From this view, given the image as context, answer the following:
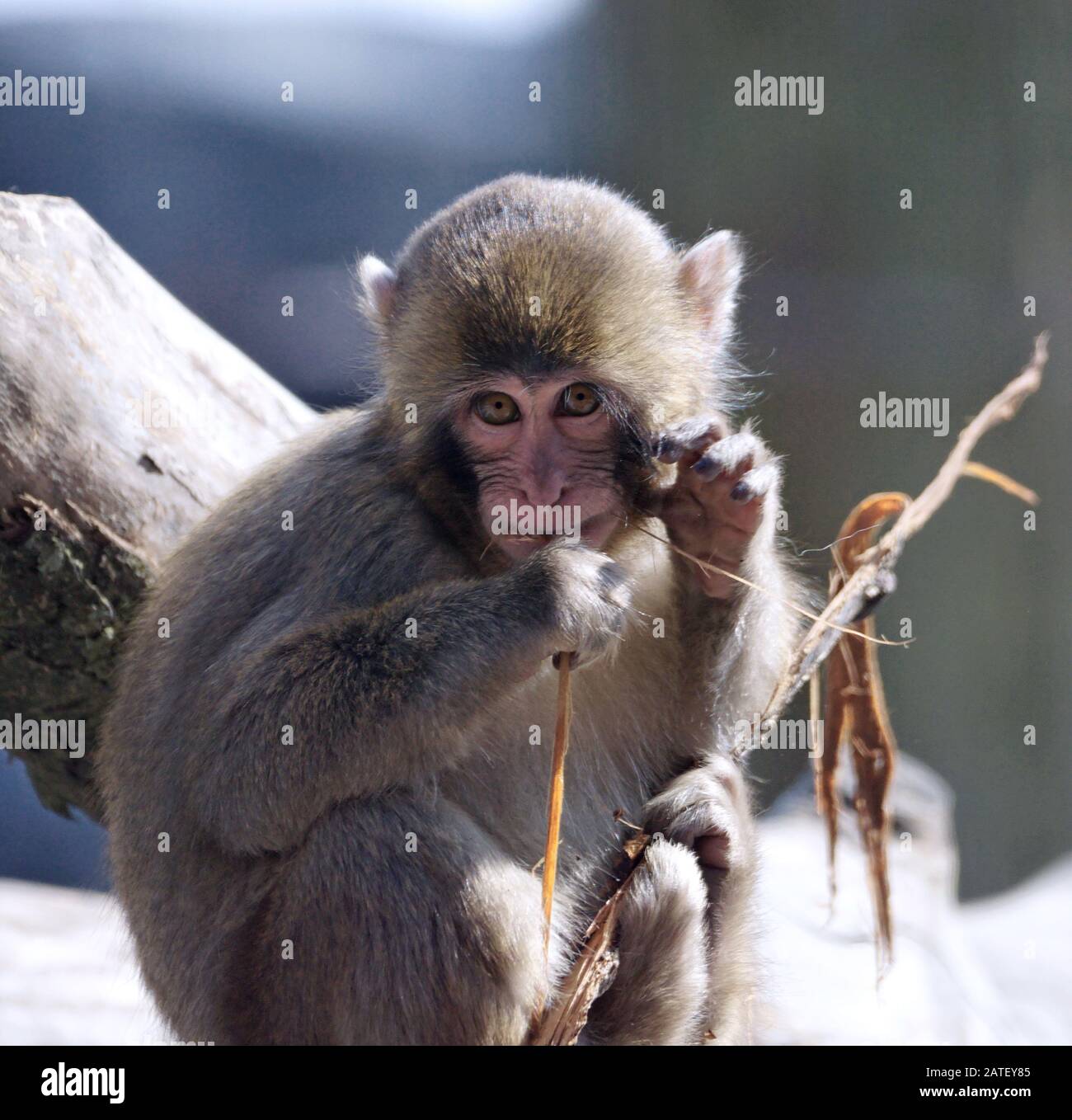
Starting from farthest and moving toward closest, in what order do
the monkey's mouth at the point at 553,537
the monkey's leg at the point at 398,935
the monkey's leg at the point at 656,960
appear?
the monkey's leg at the point at 656,960 → the monkey's mouth at the point at 553,537 → the monkey's leg at the point at 398,935

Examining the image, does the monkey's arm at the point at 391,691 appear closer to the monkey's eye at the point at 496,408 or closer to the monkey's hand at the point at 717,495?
the monkey's hand at the point at 717,495

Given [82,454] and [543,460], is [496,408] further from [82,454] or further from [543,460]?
[82,454]

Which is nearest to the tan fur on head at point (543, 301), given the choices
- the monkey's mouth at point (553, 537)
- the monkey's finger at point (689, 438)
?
the monkey's finger at point (689, 438)

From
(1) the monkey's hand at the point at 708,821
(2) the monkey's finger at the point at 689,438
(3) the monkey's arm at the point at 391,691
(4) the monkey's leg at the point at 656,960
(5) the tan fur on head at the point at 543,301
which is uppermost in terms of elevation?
(5) the tan fur on head at the point at 543,301

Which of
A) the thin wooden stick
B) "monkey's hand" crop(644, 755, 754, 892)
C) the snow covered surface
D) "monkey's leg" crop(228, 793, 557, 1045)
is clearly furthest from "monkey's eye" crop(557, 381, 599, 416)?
the snow covered surface

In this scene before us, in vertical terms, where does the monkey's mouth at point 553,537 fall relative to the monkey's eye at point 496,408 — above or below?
Answer: below

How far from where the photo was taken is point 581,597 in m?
3.42

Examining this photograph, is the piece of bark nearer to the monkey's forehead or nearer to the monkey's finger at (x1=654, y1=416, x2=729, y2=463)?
the monkey's forehead

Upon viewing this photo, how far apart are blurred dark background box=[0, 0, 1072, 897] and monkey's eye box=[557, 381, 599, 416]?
205 inches

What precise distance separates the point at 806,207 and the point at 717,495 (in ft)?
28.1

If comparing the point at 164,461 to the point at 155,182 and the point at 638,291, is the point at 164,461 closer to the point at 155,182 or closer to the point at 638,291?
the point at 638,291

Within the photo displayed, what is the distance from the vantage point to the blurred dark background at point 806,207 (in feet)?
29.2

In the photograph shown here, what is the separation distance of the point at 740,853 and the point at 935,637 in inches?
303

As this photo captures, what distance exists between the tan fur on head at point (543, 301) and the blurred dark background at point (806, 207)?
474 cm
